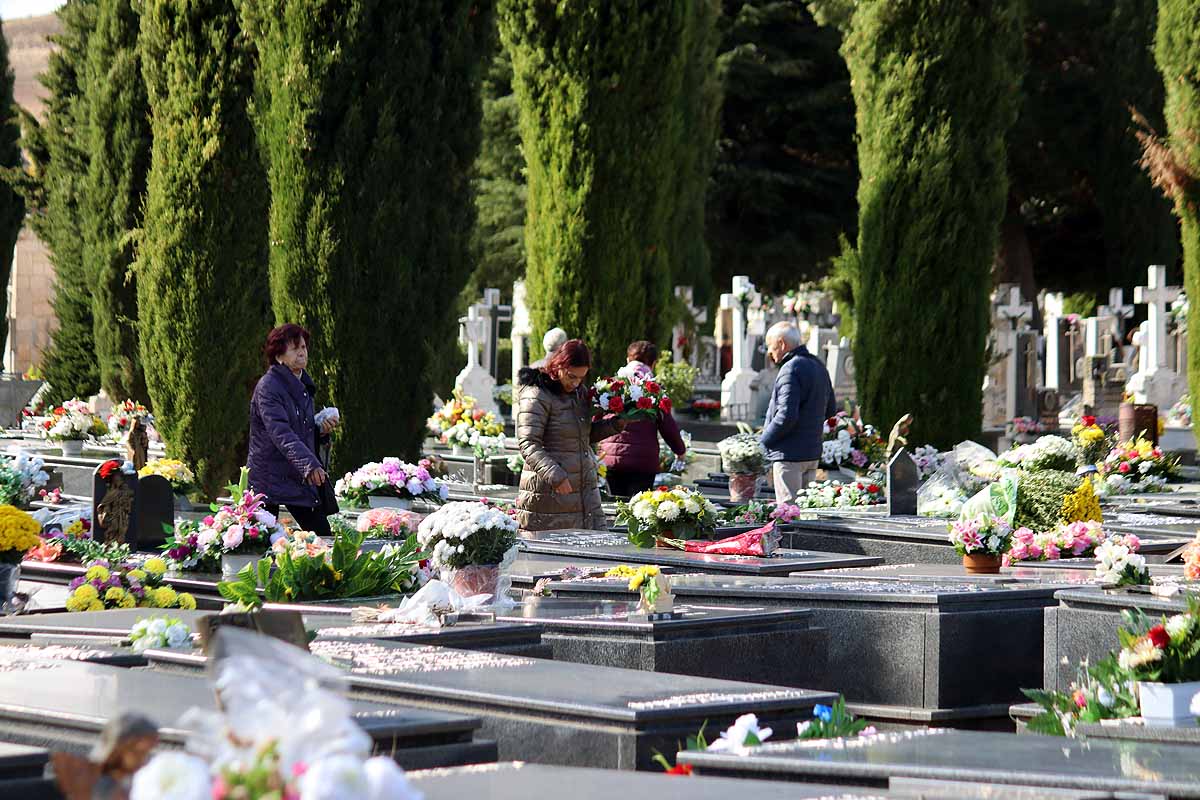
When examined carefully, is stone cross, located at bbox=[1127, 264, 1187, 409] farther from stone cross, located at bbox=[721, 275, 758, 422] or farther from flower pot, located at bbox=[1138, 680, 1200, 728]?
flower pot, located at bbox=[1138, 680, 1200, 728]

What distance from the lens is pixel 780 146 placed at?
3575 cm

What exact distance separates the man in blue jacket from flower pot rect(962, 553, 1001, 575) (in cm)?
→ 267

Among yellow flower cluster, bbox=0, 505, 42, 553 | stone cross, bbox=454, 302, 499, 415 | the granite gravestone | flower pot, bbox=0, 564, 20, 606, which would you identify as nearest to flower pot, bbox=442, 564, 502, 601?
yellow flower cluster, bbox=0, 505, 42, 553

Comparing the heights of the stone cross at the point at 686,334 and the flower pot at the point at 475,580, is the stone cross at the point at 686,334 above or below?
above

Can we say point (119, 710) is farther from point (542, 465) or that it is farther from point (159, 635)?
point (542, 465)

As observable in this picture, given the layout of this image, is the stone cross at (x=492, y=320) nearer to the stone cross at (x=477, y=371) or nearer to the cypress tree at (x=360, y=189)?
the stone cross at (x=477, y=371)

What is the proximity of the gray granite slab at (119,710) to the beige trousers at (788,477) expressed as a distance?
21.6ft

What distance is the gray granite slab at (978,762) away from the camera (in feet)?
11.8

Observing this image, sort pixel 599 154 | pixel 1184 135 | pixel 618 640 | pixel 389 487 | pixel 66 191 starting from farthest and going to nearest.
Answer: pixel 66 191, pixel 599 154, pixel 1184 135, pixel 389 487, pixel 618 640

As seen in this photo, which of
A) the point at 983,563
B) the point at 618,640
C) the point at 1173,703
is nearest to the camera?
the point at 1173,703

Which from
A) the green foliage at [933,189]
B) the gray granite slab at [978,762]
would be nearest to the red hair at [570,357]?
the gray granite slab at [978,762]

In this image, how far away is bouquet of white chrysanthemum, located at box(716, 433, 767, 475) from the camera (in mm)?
Result: 10789

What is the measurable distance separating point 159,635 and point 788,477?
20.0 ft

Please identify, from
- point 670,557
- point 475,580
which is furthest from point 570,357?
point 475,580
